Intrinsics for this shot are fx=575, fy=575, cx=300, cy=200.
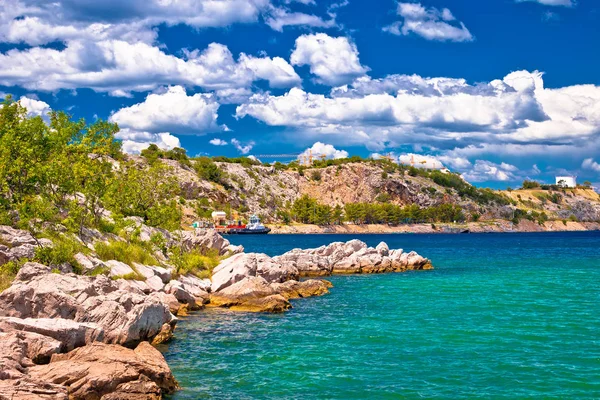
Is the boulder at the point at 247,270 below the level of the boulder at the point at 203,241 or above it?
below

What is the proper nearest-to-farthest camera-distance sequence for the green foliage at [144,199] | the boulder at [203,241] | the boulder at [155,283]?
the boulder at [155,283] → the boulder at [203,241] → the green foliage at [144,199]

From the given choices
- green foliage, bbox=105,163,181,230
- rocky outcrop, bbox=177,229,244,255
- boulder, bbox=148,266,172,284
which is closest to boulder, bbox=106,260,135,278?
boulder, bbox=148,266,172,284

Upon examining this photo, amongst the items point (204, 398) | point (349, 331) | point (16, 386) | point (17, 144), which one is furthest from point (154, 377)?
point (17, 144)

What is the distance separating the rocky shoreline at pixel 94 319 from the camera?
18203 millimetres

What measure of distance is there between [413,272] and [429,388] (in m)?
47.3

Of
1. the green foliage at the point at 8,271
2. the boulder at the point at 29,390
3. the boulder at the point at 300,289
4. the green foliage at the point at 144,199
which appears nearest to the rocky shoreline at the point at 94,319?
the boulder at the point at 29,390

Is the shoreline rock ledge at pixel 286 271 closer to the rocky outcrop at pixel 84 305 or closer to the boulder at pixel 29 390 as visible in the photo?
the rocky outcrop at pixel 84 305

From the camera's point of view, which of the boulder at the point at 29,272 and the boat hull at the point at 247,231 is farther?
the boat hull at the point at 247,231

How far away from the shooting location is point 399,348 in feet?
95.6

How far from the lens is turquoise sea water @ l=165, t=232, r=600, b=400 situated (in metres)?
22.7

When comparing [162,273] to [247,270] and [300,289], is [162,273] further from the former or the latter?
[300,289]

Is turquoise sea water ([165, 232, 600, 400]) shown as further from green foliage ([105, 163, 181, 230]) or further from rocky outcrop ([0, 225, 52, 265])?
green foliage ([105, 163, 181, 230])

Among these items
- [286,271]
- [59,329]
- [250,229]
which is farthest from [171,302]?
[250,229]

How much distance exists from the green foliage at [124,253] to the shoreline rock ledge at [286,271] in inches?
217
